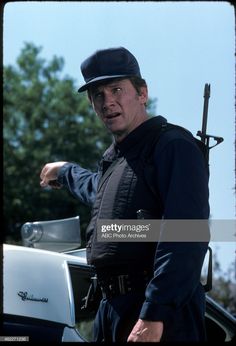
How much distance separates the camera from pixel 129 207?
2.45 m

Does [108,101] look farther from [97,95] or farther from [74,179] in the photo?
[74,179]

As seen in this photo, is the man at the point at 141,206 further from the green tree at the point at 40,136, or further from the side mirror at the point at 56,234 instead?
the green tree at the point at 40,136

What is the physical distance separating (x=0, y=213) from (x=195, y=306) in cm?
68

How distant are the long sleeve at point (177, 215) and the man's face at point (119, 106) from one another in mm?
214

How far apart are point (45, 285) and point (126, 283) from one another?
716 millimetres

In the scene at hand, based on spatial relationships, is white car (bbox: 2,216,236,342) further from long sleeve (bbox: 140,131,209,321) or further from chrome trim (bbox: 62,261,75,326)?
long sleeve (bbox: 140,131,209,321)

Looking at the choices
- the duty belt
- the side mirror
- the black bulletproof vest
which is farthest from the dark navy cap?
the side mirror

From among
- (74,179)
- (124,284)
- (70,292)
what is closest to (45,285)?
(70,292)

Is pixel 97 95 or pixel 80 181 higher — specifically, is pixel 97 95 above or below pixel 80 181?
above

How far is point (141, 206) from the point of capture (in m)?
2.44

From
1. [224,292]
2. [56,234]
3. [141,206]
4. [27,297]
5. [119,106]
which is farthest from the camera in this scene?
[224,292]

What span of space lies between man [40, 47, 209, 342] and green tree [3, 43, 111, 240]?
13596mm

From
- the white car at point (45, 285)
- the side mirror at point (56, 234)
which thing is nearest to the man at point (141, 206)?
the white car at point (45, 285)

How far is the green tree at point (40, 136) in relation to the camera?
59.5ft
